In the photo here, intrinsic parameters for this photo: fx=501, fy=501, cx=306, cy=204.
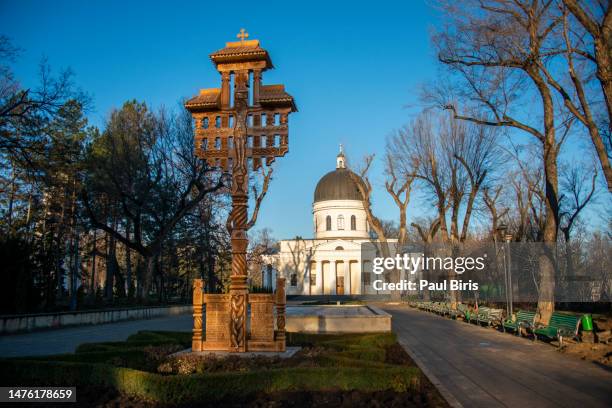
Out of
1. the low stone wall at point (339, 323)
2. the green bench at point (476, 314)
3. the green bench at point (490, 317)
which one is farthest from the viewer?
the green bench at point (476, 314)

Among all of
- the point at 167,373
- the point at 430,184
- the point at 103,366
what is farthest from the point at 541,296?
the point at 430,184

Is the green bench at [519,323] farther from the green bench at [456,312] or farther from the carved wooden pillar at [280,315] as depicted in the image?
the carved wooden pillar at [280,315]

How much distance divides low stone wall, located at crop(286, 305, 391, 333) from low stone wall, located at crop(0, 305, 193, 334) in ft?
34.5

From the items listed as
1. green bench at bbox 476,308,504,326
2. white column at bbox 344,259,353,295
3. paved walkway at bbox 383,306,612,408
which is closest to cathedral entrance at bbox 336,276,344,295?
white column at bbox 344,259,353,295

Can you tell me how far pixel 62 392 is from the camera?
26.4 ft

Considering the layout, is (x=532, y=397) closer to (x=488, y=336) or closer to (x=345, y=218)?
(x=488, y=336)

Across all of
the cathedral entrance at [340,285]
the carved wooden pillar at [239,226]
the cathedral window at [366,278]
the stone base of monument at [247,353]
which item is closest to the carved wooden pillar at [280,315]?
the stone base of monument at [247,353]

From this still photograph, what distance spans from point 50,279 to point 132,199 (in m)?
6.31

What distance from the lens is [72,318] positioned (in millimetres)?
22359

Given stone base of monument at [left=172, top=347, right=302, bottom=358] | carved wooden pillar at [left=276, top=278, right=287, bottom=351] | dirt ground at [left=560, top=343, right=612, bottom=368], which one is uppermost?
carved wooden pillar at [left=276, top=278, right=287, bottom=351]

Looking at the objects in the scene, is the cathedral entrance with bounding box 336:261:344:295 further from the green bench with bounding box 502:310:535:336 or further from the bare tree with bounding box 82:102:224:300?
the green bench with bounding box 502:310:535:336

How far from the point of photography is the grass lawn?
749 centimetres

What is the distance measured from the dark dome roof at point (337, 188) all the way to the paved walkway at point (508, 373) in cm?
4828

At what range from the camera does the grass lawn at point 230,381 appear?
295 inches
